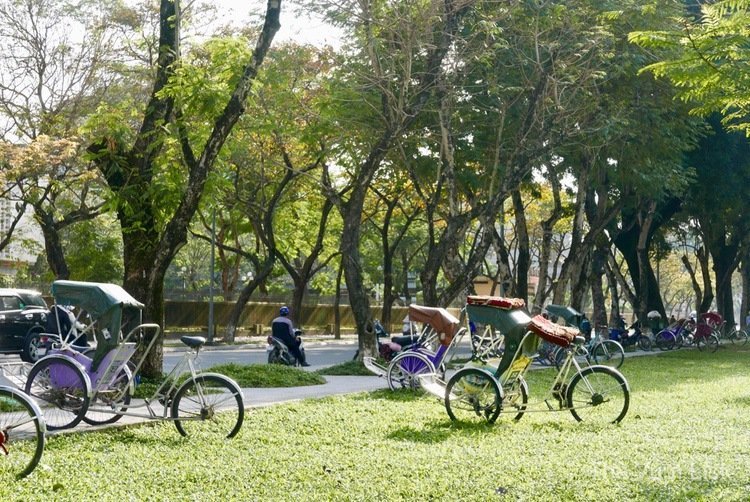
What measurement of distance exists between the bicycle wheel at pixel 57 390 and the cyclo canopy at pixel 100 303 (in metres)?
0.30

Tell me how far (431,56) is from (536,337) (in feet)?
35.4

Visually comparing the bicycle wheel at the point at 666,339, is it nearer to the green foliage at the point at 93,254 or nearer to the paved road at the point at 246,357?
the paved road at the point at 246,357

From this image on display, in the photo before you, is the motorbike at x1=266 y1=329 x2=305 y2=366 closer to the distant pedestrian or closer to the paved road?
the paved road

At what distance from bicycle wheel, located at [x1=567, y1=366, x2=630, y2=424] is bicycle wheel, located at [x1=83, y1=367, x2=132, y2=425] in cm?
503

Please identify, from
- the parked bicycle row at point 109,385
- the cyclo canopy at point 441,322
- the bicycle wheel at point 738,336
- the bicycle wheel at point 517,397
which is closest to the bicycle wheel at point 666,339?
the bicycle wheel at point 738,336

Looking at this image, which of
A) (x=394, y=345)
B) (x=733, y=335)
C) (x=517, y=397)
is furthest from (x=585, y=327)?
(x=517, y=397)

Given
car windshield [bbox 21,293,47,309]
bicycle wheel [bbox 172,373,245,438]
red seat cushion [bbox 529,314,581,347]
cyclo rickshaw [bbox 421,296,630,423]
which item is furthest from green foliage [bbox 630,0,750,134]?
car windshield [bbox 21,293,47,309]

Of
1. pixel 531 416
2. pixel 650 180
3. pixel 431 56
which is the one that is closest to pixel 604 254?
pixel 650 180

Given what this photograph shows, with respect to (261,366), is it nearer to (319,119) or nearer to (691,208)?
(319,119)

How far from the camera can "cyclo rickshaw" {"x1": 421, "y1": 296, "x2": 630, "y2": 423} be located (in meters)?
12.1

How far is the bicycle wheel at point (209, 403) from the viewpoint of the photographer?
1034cm

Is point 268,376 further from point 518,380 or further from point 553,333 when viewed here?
point 553,333

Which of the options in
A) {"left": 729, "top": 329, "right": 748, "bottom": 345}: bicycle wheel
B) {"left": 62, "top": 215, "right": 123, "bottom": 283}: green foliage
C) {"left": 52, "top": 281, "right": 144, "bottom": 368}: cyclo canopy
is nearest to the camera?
{"left": 52, "top": 281, "right": 144, "bottom": 368}: cyclo canopy

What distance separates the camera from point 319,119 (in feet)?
87.4
